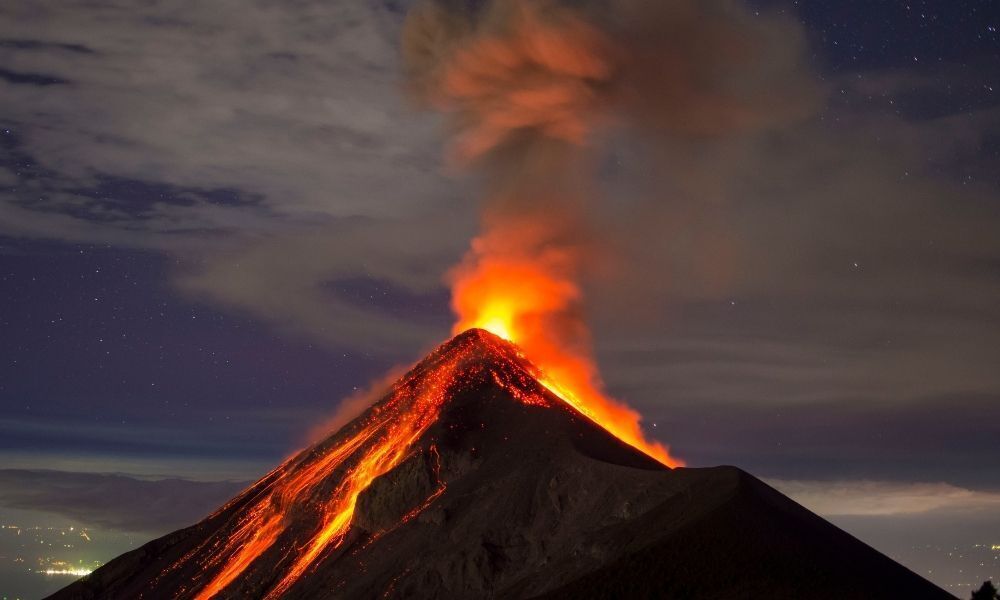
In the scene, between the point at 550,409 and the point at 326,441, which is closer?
the point at 550,409

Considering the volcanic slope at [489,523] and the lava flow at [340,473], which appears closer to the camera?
the volcanic slope at [489,523]

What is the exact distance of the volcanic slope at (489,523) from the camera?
270ft

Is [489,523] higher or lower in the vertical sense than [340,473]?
lower

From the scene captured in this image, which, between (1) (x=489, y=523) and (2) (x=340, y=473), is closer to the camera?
(1) (x=489, y=523)

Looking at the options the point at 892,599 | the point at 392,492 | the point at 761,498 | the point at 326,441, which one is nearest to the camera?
the point at 892,599

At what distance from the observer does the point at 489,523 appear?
105625 millimetres

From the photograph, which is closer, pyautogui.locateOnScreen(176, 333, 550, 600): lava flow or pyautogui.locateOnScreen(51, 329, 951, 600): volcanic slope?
pyautogui.locateOnScreen(51, 329, 951, 600): volcanic slope

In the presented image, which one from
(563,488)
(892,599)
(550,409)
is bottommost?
(892,599)

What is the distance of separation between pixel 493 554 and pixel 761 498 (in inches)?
1051

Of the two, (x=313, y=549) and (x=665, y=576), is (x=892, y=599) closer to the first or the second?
(x=665, y=576)

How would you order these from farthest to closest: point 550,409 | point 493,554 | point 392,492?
point 550,409, point 392,492, point 493,554

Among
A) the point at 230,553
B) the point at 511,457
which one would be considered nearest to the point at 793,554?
the point at 511,457

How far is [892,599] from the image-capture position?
77812mm

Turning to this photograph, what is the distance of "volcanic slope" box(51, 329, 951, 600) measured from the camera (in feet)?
270
